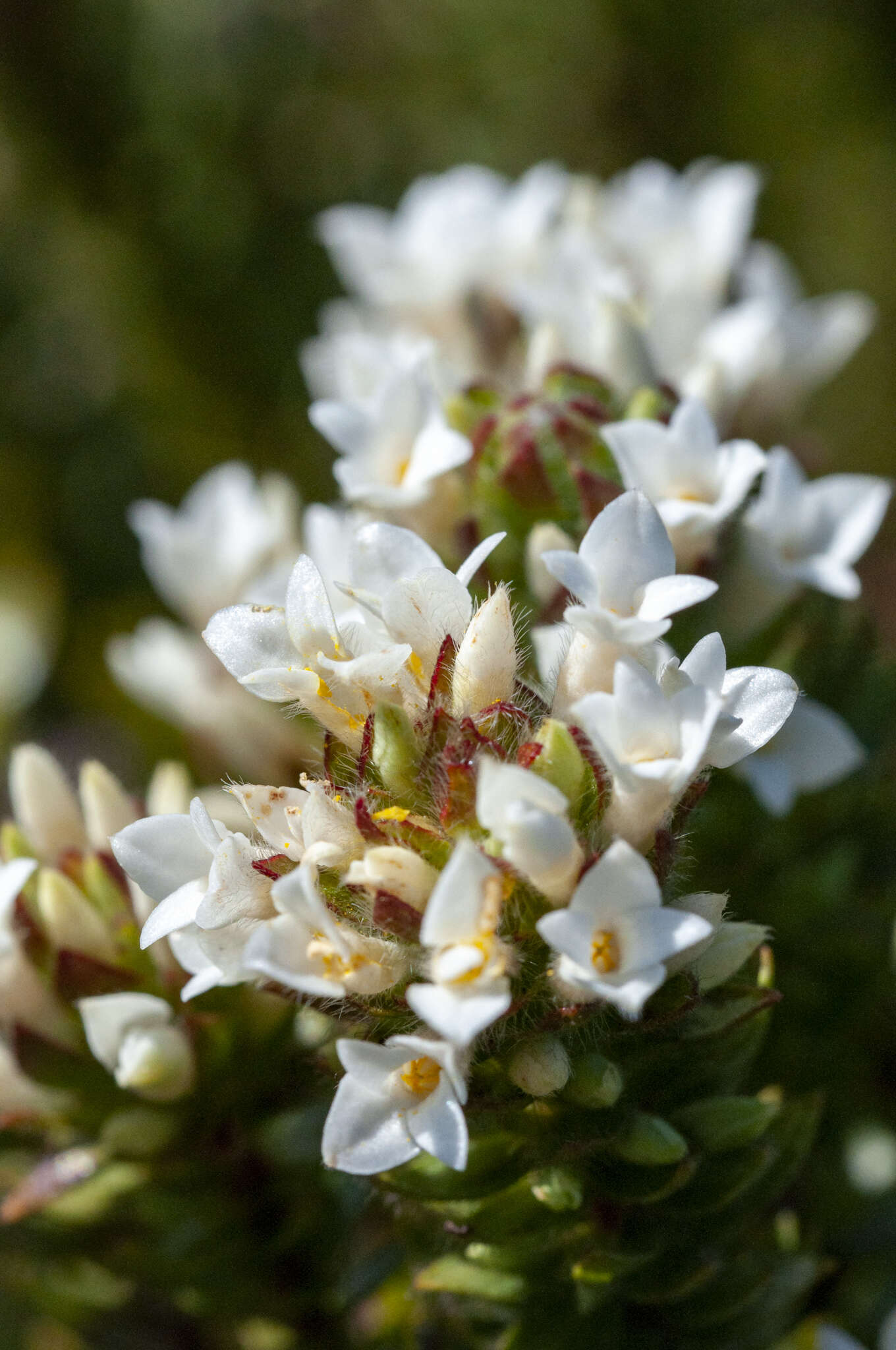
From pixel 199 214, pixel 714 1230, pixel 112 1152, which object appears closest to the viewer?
pixel 714 1230

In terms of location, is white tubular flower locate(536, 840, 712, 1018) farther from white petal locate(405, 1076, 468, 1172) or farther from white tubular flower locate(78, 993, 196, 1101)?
white tubular flower locate(78, 993, 196, 1101)

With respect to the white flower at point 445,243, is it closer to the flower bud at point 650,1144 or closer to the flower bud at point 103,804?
the flower bud at point 103,804

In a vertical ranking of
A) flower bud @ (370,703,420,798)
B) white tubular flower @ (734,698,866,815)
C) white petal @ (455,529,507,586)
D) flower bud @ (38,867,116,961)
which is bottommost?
flower bud @ (38,867,116,961)

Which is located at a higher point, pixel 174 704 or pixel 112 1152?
pixel 174 704

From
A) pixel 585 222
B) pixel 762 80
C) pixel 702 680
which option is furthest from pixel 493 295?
pixel 762 80

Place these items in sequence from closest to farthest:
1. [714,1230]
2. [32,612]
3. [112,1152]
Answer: [714,1230] < [112,1152] < [32,612]

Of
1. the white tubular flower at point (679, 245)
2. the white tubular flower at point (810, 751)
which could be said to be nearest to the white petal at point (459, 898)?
the white tubular flower at point (810, 751)

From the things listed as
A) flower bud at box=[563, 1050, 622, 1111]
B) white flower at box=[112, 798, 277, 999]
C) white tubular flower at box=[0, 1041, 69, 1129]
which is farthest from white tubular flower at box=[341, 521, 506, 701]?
white tubular flower at box=[0, 1041, 69, 1129]

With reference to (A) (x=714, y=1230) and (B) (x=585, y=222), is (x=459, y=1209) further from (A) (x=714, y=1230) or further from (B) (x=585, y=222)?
(B) (x=585, y=222)
